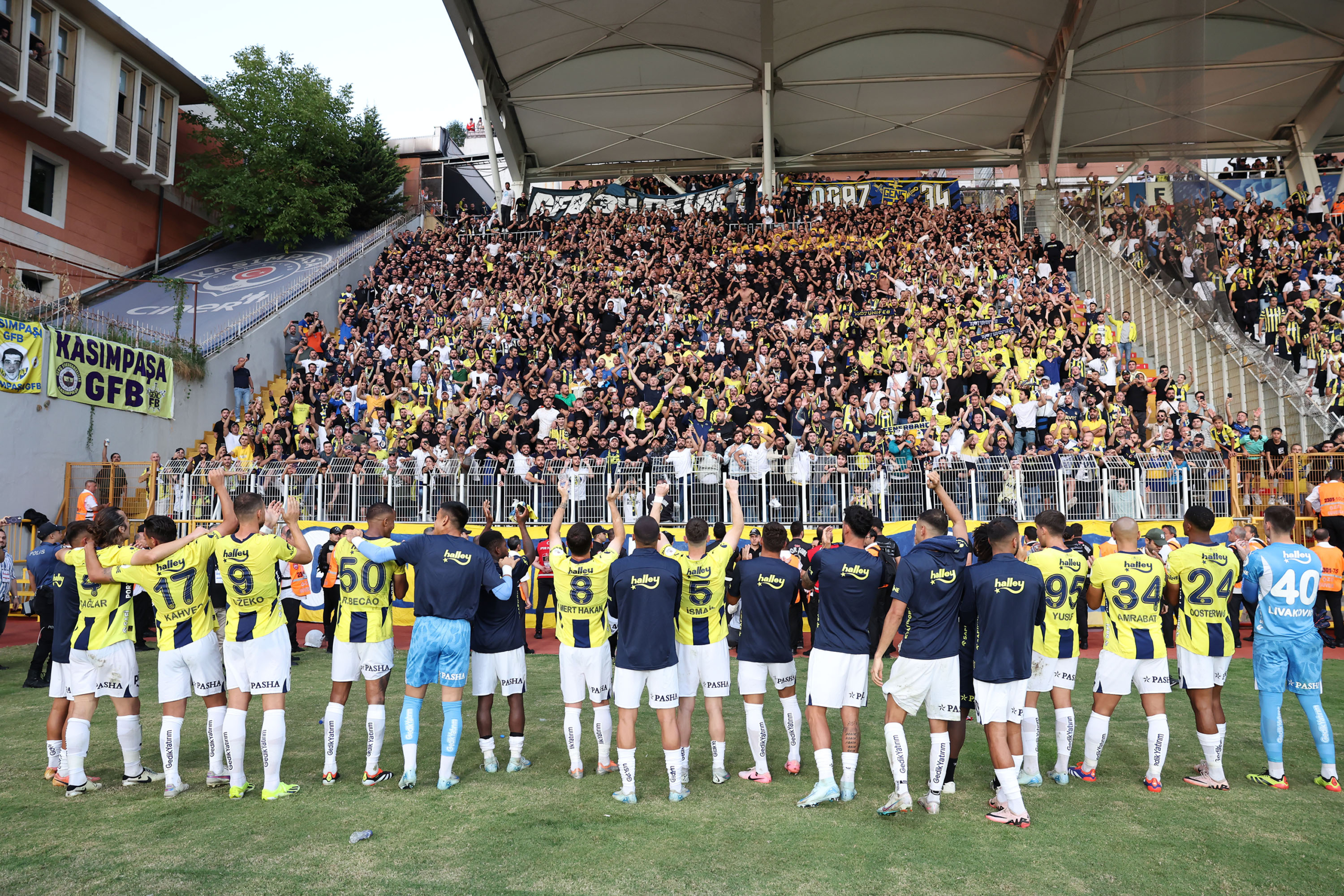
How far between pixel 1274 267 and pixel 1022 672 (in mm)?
22353

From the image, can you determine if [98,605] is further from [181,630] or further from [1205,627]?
[1205,627]

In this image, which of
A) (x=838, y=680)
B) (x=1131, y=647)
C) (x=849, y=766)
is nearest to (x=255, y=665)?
(x=838, y=680)

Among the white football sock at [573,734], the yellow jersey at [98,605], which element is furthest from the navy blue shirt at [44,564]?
the white football sock at [573,734]

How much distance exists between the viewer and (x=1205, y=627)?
6.67 metres

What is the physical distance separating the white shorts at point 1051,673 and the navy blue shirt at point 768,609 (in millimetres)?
1986

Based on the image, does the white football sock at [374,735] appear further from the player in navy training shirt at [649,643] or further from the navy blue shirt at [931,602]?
the navy blue shirt at [931,602]

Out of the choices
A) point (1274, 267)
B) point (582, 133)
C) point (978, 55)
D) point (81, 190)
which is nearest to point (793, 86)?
point (978, 55)

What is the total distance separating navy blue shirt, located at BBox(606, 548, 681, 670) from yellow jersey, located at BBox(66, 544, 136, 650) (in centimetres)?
378

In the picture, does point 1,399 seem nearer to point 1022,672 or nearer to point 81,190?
point 81,190

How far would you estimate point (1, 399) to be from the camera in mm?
17219

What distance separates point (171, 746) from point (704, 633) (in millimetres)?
4089

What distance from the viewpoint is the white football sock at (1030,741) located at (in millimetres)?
6699

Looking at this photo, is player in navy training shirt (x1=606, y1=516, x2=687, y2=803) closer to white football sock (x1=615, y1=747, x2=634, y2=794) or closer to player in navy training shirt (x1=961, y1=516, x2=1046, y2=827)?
white football sock (x1=615, y1=747, x2=634, y2=794)

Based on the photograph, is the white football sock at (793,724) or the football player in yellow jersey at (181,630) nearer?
the football player in yellow jersey at (181,630)
